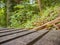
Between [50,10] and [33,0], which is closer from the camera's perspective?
[50,10]

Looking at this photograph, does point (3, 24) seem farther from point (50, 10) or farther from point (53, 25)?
point (53, 25)

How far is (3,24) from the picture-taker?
11914 mm

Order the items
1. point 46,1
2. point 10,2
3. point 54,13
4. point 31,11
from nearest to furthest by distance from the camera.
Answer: point 54,13 → point 31,11 → point 46,1 → point 10,2

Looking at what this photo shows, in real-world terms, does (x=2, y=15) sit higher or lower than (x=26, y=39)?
lower

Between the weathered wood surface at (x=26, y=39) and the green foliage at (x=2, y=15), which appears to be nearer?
the weathered wood surface at (x=26, y=39)

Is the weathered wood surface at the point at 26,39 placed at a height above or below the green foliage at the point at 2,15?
above

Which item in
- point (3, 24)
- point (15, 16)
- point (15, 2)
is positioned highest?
point (15, 2)

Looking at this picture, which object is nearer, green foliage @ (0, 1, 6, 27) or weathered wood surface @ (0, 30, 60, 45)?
weathered wood surface @ (0, 30, 60, 45)

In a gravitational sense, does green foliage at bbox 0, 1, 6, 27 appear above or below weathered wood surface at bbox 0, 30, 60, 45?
below

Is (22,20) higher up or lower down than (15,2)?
lower down

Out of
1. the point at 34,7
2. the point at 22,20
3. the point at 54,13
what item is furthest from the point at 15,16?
the point at 54,13

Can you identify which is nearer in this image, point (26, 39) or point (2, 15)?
point (26, 39)

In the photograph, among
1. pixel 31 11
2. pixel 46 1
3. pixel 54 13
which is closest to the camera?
pixel 54 13

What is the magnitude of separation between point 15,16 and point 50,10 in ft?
8.84
